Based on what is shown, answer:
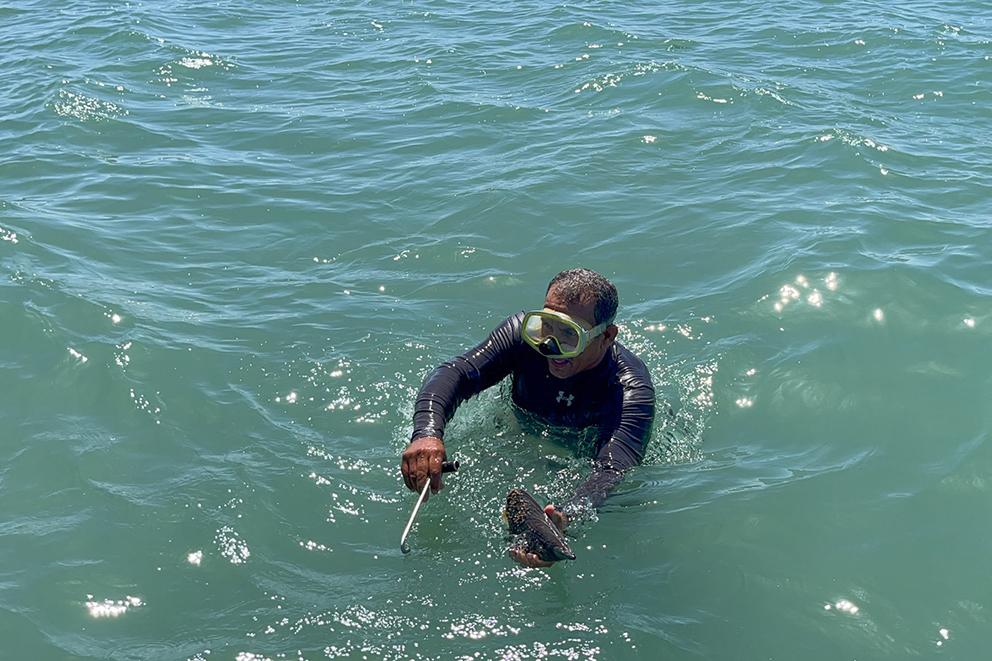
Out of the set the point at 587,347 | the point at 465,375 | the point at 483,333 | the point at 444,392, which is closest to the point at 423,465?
the point at 444,392

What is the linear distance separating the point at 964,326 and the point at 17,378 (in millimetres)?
5993

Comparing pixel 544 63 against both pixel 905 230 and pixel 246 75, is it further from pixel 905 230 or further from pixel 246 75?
pixel 905 230

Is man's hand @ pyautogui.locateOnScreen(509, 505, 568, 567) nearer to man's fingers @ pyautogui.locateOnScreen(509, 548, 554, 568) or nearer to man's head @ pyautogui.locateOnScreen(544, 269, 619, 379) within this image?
man's fingers @ pyautogui.locateOnScreen(509, 548, 554, 568)

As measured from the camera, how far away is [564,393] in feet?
18.9

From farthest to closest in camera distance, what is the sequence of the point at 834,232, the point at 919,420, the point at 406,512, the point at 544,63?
the point at 544,63
the point at 834,232
the point at 919,420
the point at 406,512

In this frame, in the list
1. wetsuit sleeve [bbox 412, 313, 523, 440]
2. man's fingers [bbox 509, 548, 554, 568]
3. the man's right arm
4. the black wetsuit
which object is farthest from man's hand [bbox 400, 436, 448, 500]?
man's fingers [bbox 509, 548, 554, 568]

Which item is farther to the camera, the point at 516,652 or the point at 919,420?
the point at 919,420

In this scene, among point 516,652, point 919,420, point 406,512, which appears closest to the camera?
point 516,652

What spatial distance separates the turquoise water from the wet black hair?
0.94 m

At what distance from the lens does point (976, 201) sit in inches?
355

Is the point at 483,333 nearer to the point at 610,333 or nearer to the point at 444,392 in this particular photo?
the point at 444,392

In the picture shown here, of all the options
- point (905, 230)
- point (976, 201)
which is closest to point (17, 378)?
point (905, 230)

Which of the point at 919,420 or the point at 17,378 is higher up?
the point at 17,378

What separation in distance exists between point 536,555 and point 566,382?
1.34 m
